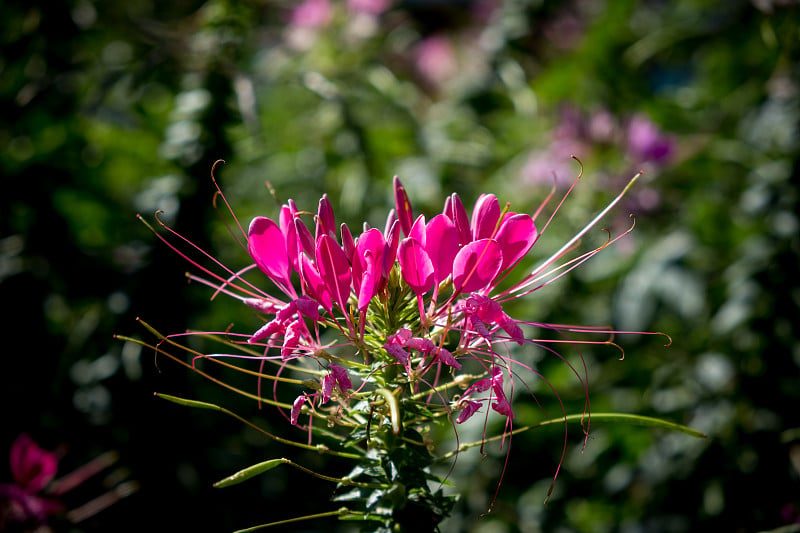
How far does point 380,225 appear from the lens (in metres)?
1.49

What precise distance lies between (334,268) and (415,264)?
0.08 m

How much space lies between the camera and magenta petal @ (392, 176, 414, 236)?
1.84ft

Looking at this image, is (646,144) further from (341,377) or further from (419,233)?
(341,377)

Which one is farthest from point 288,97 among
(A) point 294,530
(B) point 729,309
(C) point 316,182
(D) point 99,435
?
(B) point 729,309

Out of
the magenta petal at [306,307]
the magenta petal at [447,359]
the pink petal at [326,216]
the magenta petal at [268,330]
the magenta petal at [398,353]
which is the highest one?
the pink petal at [326,216]

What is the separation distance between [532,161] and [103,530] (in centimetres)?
146

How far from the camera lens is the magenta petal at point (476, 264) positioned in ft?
1.65

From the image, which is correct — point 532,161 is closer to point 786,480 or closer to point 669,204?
point 669,204

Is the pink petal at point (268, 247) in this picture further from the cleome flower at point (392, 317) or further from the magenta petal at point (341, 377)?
the magenta petal at point (341, 377)

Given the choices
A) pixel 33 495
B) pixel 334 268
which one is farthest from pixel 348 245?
pixel 33 495

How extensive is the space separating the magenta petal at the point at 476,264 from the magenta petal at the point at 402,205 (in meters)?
0.09

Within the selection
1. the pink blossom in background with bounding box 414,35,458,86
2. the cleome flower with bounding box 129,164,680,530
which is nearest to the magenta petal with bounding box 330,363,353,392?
the cleome flower with bounding box 129,164,680,530

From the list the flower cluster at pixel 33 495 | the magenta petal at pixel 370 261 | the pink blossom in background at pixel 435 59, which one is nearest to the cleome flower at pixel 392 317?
the magenta petal at pixel 370 261

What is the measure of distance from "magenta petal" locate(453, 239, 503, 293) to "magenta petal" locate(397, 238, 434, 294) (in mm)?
29
